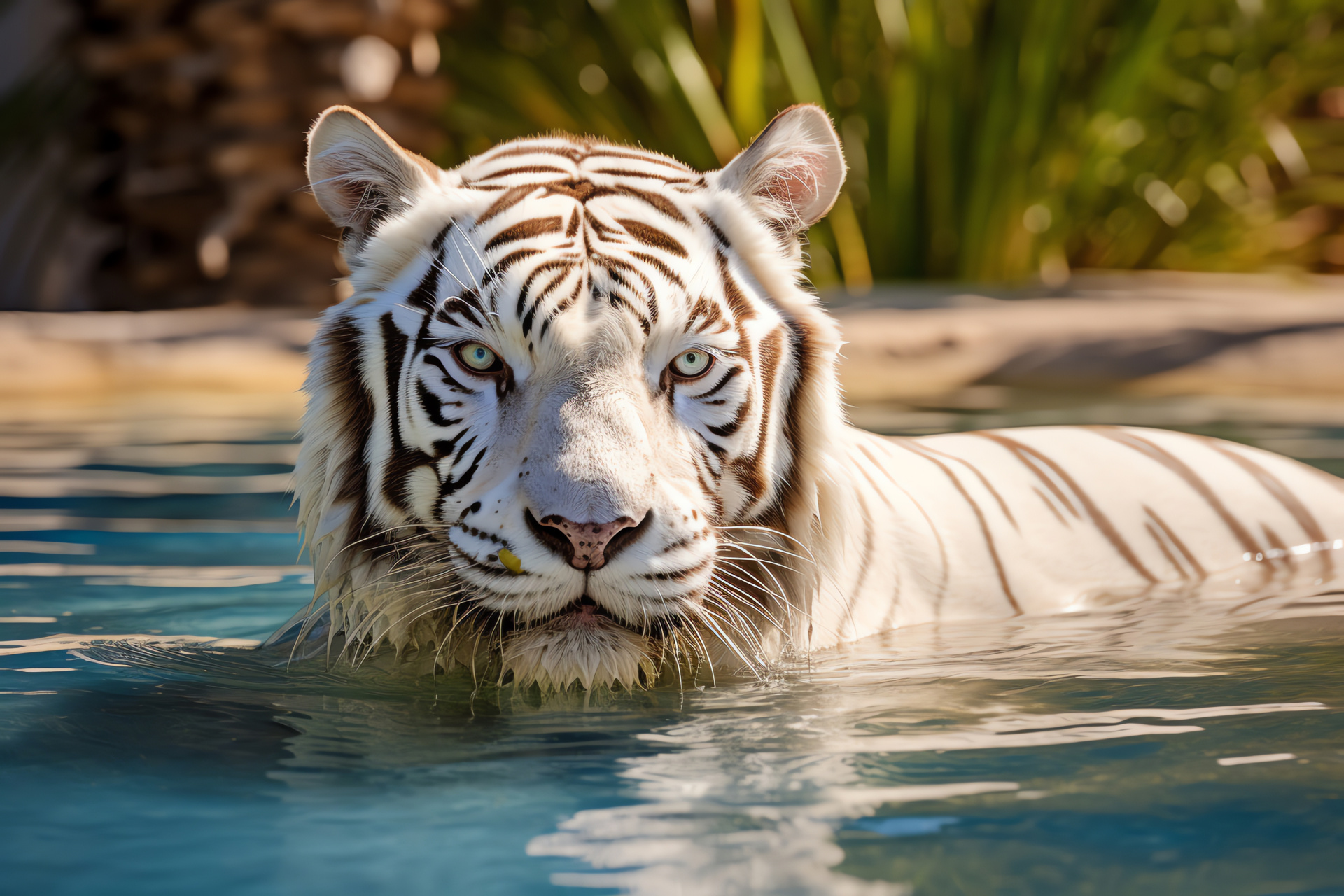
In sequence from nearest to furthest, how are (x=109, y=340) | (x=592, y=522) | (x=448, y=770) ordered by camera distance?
(x=448, y=770) < (x=592, y=522) < (x=109, y=340)

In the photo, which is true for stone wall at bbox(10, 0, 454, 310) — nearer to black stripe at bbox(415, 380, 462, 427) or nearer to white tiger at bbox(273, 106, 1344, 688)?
white tiger at bbox(273, 106, 1344, 688)

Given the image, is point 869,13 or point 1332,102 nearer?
point 869,13

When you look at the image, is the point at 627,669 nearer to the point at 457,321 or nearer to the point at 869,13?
the point at 457,321

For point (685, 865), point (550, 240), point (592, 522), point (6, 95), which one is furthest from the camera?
point (6, 95)

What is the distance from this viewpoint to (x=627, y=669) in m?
1.65

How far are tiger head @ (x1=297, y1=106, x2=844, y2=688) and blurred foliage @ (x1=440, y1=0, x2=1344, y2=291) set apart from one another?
551cm

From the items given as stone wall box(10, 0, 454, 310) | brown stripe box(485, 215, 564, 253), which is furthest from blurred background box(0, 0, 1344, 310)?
brown stripe box(485, 215, 564, 253)

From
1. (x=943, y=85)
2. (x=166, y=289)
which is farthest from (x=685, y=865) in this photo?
(x=166, y=289)

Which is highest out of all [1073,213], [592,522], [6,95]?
[6,95]

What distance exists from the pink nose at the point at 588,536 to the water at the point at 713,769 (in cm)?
20

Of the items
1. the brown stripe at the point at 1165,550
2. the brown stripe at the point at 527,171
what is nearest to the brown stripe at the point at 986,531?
the brown stripe at the point at 1165,550

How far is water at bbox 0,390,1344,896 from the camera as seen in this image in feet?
3.48

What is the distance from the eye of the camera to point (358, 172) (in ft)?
6.17

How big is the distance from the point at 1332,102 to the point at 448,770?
11.0 meters
